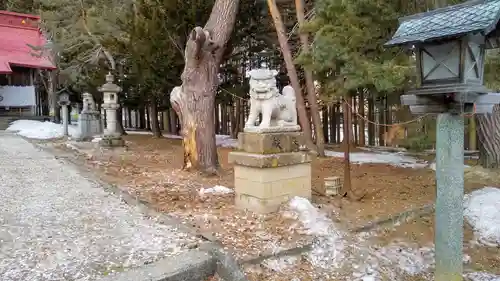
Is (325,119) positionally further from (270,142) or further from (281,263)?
(281,263)

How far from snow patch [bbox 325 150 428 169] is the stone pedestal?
15.1 feet

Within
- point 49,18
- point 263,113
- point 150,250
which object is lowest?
point 150,250

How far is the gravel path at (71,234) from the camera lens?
3.19 metres

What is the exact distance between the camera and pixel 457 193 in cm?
302

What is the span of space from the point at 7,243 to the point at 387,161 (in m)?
8.05

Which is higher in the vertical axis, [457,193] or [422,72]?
[422,72]

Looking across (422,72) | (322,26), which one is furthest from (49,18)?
(422,72)

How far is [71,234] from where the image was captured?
3986 mm

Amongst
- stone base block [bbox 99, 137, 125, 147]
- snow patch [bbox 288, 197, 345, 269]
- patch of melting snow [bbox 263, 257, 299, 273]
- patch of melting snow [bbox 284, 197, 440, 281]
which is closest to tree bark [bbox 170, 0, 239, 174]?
snow patch [bbox 288, 197, 345, 269]

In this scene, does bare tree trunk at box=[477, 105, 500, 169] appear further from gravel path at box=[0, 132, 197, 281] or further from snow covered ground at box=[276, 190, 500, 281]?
gravel path at box=[0, 132, 197, 281]

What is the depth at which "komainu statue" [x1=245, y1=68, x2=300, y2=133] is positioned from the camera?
4.99 metres

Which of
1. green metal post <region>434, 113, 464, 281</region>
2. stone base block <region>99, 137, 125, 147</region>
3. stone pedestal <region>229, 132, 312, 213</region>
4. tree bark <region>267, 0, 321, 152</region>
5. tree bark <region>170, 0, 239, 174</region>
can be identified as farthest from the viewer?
stone base block <region>99, 137, 125, 147</region>

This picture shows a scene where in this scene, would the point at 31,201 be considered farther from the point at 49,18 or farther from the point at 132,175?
the point at 49,18

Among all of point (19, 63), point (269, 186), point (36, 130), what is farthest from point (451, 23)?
point (19, 63)
